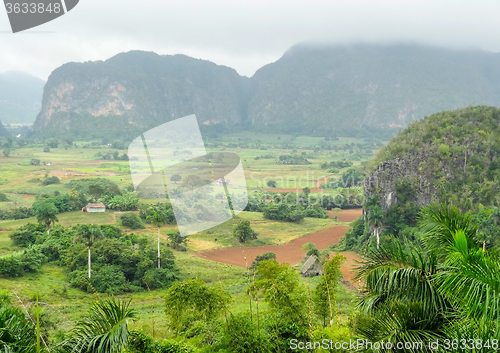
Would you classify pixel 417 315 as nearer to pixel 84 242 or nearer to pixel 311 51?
pixel 84 242

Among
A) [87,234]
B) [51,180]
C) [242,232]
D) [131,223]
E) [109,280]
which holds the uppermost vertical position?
[87,234]

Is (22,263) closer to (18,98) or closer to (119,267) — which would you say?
(119,267)

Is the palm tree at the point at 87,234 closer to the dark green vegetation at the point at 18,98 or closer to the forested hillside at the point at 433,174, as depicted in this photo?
the forested hillside at the point at 433,174

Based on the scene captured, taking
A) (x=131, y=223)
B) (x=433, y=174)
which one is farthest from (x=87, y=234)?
(x=433, y=174)

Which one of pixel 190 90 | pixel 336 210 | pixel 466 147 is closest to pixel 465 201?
pixel 466 147

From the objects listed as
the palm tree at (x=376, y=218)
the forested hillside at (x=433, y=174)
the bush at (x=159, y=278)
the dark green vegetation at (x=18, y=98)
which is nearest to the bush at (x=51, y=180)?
the bush at (x=159, y=278)
